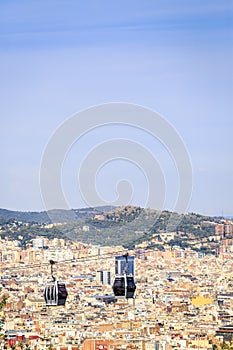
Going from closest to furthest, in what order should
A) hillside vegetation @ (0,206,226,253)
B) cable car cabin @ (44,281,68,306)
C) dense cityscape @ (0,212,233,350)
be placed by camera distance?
cable car cabin @ (44,281,68,306), dense cityscape @ (0,212,233,350), hillside vegetation @ (0,206,226,253)

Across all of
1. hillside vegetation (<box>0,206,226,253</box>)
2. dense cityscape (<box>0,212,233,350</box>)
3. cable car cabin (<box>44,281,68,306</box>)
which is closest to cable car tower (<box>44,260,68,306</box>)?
cable car cabin (<box>44,281,68,306</box>)

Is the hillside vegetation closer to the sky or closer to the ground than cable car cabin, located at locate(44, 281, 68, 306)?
closer to the sky

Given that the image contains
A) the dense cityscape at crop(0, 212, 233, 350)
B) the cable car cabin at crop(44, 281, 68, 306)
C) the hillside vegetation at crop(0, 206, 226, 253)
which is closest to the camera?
the cable car cabin at crop(44, 281, 68, 306)

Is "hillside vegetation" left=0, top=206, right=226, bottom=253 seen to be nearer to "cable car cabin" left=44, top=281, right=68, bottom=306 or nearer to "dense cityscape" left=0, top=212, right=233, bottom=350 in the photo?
"dense cityscape" left=0, top=212, right=233, bottom=350

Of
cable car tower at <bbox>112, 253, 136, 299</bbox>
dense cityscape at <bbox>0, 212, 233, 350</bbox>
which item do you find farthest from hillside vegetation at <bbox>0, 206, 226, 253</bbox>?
cable car tower at <bbox>112, 253, 136, 299</bbox>

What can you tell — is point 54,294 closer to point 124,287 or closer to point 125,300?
point 124,287

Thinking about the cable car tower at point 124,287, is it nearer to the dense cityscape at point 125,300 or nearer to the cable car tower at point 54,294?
the cable car tower at point 54,294

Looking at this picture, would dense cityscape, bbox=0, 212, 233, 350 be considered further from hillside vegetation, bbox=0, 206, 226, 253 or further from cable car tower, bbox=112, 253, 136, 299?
cable car tower, bbox=112, 253, 136, 299

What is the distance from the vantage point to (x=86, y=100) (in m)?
6.42

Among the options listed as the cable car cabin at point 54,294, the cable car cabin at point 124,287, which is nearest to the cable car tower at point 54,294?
the cable car cabin at point 54,294

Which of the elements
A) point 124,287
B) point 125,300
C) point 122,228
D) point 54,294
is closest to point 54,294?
point 54,294

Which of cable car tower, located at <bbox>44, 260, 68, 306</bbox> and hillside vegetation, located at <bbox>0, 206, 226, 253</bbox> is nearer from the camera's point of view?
cable car tower, located at <bbox>44, 260, 68, 306</bbox>

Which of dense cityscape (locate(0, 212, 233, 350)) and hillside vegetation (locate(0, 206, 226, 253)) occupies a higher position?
hillside vegetation (locate(0, 206, 226, 253))

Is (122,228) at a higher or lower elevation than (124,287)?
higher
